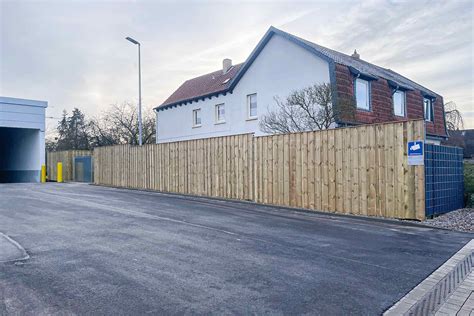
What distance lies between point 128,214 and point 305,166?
568 cm

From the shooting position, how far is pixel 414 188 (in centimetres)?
952

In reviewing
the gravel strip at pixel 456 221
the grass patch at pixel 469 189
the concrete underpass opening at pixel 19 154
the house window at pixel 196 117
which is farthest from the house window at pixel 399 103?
the concrete underpass opening at pixel 19 154

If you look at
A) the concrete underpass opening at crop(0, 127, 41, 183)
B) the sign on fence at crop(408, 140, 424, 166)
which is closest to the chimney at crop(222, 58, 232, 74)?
the concrete underpass opening at crop(0, 127, 41, 183)

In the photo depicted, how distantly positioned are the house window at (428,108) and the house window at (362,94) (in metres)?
6.89

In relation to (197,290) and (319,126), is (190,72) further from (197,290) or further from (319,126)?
(197,290)

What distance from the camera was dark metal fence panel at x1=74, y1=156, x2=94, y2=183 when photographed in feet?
83.0

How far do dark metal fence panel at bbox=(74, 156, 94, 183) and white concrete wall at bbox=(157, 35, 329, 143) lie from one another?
6.91 m

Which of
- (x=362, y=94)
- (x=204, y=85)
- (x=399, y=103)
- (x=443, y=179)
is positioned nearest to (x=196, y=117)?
(x=204, y=85)

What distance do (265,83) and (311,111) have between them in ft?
19.3

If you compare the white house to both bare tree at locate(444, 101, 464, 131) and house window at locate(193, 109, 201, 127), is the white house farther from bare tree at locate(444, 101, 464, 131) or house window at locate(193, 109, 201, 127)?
bare tree at locate(444, 101, 464, 131)

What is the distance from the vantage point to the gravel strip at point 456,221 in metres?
8.84

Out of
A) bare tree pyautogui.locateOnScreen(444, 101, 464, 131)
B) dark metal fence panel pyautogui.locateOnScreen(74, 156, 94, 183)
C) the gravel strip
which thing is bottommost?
the gravel strip

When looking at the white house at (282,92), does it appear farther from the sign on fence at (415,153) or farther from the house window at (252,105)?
the sign on fence at (415,153)

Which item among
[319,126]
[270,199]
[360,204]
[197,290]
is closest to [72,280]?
[197,290]
